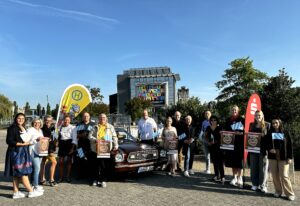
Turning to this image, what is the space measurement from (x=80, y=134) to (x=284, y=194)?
207 inches

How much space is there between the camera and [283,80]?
12328 mm

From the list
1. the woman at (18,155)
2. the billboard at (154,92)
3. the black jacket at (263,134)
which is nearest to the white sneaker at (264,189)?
the black jacket at (263,134)

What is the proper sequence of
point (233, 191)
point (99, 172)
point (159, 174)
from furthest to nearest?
point (159, 174) < point (99, 172) < point (233, 191)

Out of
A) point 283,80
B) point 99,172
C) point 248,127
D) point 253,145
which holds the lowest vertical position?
point 99,172

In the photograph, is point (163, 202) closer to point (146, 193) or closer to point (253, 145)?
point (146, 193)

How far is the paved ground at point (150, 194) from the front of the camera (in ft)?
19.5

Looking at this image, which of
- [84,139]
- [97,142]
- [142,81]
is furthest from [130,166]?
[142,81]

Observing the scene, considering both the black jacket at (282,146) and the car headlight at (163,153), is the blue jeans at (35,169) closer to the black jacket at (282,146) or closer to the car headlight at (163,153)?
the car headlight at (163,153)

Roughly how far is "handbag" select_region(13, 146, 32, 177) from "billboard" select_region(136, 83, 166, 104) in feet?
299

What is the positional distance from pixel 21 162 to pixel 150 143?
13.2 feet

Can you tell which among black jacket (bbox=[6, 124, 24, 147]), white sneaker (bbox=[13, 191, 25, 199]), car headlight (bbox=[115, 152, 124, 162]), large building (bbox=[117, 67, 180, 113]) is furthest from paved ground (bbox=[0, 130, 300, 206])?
large building (bbox=[117, 67, 180, 113])

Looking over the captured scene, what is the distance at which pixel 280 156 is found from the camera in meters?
6.17

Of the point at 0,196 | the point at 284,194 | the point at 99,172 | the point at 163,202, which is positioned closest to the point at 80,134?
the point at 99,172

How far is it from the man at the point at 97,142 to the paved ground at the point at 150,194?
300mm
